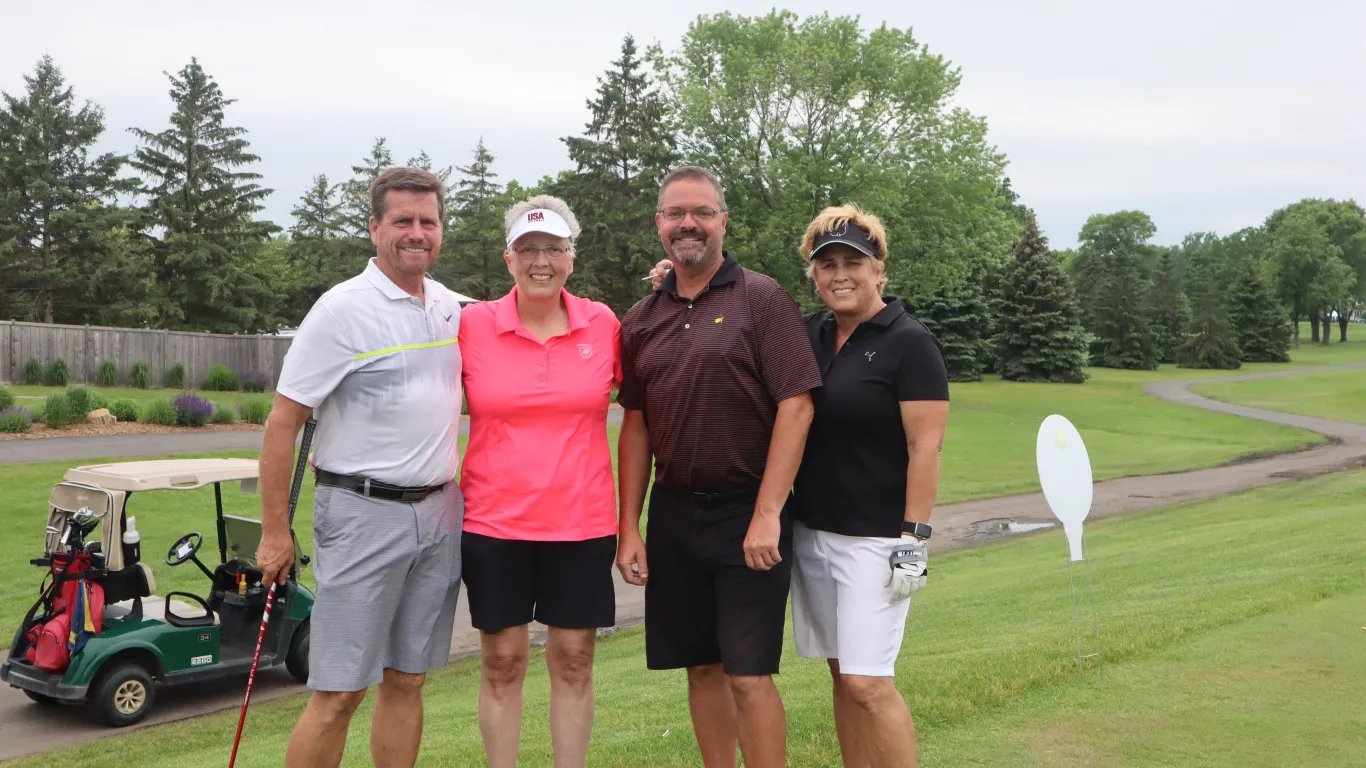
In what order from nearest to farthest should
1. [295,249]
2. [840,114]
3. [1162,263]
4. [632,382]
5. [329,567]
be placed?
[329,567], [632,382], [840,114], [295,249], [1162,263]

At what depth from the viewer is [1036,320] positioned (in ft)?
175

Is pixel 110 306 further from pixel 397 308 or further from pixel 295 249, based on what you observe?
pixel 397 308

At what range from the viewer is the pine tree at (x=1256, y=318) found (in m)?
68.1

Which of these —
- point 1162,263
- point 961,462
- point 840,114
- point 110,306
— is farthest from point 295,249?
point 1162,263

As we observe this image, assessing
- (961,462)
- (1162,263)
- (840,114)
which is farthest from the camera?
(1162,263)

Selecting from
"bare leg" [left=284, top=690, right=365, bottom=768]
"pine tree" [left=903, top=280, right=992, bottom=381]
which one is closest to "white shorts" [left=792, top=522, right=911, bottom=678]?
"bare leg" [left=284, top=690, right=365, bottom=768]

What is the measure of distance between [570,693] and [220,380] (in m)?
29.4

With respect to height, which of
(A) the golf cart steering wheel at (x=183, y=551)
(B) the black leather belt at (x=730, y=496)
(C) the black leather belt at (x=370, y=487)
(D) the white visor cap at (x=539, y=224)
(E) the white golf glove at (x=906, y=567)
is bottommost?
(A) the golf cart steering wheel at (x=183, y=551)

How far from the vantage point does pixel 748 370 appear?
3.64 m

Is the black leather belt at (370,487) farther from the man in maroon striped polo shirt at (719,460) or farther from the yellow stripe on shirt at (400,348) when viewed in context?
the man in maroon striped polo shirt at (719,460)

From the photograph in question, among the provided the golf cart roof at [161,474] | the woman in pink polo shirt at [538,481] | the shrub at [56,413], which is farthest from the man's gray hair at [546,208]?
the shrub at [56,413]

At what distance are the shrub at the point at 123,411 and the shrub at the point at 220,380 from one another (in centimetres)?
947

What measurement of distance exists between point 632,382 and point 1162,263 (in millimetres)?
77548

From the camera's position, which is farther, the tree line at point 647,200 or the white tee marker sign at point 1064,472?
the tree line at point 647,200
